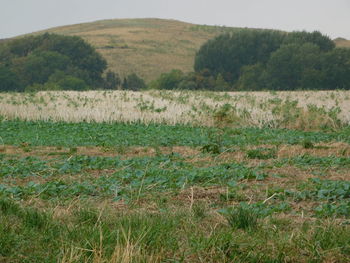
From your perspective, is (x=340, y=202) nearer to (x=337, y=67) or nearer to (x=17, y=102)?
(x=17, y=102)

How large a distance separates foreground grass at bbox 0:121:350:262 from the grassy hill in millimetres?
85051

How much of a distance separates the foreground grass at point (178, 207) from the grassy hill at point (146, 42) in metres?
85.1

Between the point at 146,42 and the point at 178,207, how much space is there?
11532cm

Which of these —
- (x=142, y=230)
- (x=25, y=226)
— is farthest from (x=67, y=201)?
(x=142, y=230)

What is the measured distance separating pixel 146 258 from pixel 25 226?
5.42ft

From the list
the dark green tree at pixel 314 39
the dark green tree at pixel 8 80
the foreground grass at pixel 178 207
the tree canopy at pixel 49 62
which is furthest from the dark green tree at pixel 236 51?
the foreground grass at pixel 178 207

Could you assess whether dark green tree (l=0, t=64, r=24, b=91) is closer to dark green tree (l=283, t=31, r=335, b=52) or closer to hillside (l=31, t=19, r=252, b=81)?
hillside (l=31, t=19, r=252, b=81)

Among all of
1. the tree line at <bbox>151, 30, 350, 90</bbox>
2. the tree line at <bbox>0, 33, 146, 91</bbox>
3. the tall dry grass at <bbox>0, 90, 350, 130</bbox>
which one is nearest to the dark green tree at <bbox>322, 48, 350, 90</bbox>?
the tree line at <bbox>151, 30, 350, 90</bbox>

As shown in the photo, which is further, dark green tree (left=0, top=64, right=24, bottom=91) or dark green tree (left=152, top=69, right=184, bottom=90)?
dark green tree (left=152, top=69, right=184, bottom=90)

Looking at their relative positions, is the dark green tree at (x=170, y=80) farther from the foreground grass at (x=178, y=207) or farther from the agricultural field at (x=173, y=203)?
the foreground grass at (x=178, y=207)

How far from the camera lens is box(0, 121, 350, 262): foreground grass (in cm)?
552

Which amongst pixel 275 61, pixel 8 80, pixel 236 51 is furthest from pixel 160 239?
pixel 236 51

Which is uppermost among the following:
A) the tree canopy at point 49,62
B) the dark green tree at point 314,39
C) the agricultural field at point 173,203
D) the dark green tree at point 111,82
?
the dark green tree at point 314,39

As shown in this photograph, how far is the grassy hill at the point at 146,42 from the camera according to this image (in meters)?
103
